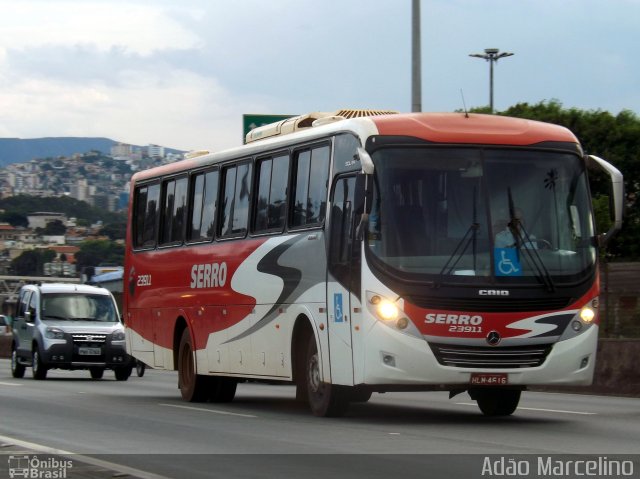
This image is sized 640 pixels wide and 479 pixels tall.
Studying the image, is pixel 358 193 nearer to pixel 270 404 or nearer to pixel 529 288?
pixel 529 288

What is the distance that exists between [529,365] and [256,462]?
464 centimetres

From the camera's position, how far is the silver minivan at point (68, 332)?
31484mm

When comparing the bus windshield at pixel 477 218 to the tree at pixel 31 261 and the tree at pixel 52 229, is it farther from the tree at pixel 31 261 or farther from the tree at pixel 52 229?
the tree at pixel 52 229

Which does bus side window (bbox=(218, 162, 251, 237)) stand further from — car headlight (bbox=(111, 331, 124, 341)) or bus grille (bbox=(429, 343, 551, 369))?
car headlight (bbox=(111, 331, 124, 341))

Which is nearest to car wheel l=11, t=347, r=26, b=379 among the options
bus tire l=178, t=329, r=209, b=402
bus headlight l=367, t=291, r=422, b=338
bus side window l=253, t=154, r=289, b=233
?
bus tire l=178, t=329, r=209, b=402

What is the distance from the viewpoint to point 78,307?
33125 millimetres

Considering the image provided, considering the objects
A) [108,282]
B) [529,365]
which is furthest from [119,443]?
[108,282]

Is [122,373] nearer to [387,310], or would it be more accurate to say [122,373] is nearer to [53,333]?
[53,333]

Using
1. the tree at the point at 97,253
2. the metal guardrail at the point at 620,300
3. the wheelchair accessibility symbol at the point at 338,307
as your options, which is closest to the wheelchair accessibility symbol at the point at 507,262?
the wheelchair accessibility symbol at the point at 338,307

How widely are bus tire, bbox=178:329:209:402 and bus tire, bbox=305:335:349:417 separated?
162 inches

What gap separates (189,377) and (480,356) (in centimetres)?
703

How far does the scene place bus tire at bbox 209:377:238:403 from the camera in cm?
2131

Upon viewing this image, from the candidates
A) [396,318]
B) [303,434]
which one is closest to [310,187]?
[396,318]

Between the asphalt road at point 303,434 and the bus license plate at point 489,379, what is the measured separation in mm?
449
